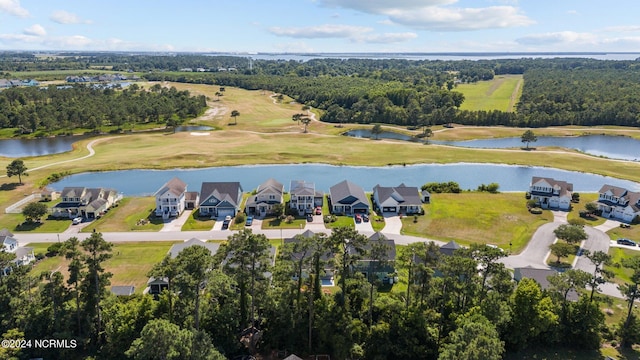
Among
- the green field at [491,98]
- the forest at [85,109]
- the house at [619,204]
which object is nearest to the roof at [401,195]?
the house at [619,204]

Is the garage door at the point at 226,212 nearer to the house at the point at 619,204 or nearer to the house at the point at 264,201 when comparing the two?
the house at the point at 264,201

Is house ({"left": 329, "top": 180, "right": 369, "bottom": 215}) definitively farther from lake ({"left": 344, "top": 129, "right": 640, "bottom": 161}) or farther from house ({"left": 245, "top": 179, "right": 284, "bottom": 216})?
lake ({"left": 344, "top": 129, "right": 640, "bottom": 161})

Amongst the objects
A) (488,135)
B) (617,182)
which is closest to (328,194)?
(617,182)

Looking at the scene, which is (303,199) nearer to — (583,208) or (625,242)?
(625,242)

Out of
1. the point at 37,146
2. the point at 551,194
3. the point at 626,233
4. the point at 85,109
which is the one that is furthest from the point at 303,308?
the point at 85,109

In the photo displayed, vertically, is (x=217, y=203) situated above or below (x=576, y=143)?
below

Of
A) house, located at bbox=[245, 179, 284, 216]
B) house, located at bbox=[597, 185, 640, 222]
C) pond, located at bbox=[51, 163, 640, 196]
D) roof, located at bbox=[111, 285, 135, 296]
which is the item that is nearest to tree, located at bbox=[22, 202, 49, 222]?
pond, located at bbox=[51, 163, 640, 196]
